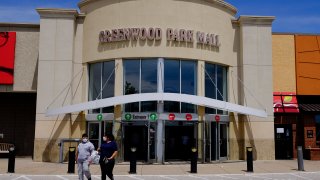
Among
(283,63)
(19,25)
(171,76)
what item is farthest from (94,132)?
(283,63)

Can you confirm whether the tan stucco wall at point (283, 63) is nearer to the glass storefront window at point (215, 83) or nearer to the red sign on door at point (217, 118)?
the glass storefront window at point (215, 83)

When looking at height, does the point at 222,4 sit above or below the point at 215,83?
above

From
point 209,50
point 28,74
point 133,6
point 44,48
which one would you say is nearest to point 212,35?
point 209,50

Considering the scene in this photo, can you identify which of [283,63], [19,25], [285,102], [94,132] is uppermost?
[19,25]

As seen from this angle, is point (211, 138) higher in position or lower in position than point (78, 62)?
lower

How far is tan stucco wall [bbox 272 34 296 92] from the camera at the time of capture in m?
26.6

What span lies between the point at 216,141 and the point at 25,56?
1285 centimetres

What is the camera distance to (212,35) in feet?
78.1

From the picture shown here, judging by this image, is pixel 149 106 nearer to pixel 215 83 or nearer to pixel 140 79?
pixel 140 79

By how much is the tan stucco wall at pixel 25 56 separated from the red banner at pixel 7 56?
0.24 metres

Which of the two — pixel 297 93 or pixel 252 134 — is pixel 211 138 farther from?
pixel 297 93

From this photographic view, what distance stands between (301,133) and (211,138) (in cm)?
688

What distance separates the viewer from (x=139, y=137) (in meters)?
22.0

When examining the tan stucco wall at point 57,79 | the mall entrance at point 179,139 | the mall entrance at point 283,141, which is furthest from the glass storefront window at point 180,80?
the mall entrance at point 283,141
